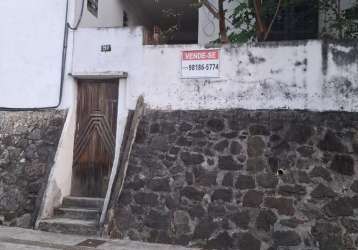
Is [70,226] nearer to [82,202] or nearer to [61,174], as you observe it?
[82,202]

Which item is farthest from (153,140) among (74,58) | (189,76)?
(74,58)

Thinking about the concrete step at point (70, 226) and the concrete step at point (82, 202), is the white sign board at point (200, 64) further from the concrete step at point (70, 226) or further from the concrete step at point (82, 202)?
the concrete step at point (70, 226)

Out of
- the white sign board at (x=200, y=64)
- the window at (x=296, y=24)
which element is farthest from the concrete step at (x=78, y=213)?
the window at (x=296, y=24)

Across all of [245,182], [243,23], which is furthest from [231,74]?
[243,23]

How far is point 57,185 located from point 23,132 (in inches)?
56.4

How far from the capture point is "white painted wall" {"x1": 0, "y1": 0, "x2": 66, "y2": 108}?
877cm

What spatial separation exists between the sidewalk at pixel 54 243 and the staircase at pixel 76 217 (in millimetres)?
165

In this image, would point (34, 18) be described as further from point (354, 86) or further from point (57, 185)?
point (354, 86)

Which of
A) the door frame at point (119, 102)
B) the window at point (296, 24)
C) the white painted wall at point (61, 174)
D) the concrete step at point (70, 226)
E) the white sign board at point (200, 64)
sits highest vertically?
the window at point (296, 24)

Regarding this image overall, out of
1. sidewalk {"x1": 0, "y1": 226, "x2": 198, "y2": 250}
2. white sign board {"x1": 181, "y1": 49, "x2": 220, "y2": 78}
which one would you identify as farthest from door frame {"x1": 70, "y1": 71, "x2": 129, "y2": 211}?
sidewalk {"x1": 0, "y1": 226, "x2": 198, "y2": 250}

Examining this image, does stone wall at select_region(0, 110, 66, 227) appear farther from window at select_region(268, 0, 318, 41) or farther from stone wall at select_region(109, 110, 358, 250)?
window at select_region(268, 0, 318, 41)

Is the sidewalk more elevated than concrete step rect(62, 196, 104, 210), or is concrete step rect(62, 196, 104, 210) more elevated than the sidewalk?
concrete step rect(62, 196, 104, 210)

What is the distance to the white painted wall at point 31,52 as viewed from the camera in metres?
8.77

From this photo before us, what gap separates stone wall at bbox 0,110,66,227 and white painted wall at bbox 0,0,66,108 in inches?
13.6
